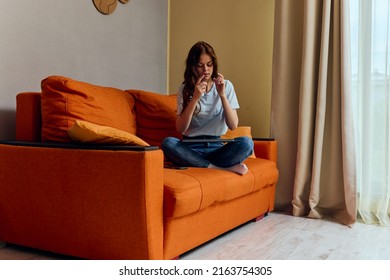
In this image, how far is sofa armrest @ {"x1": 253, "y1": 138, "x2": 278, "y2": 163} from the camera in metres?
2.97

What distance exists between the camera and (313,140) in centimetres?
307

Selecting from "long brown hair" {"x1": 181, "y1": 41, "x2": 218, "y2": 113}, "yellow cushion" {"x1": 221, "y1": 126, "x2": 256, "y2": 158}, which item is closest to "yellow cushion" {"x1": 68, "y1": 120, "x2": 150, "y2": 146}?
"long brown hair" {"x1": 181, "y1": 41, "x2": 218, "y2": 113}

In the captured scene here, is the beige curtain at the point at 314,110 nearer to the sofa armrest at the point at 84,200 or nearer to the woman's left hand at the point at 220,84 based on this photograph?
the woman's left hand at the point at 220,84

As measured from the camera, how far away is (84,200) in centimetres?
185

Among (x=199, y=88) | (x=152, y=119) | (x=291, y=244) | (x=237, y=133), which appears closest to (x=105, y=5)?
(x=152, y=119)

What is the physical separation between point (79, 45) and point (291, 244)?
68.8 inches

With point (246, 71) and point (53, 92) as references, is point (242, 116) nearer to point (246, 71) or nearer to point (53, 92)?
A: point (246, 71)

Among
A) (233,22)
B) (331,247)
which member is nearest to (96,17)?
(233,22)

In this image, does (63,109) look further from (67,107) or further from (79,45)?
(79,45)

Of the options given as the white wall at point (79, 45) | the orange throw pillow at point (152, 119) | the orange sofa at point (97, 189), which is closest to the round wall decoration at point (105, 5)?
the white wall at point (79, 45)

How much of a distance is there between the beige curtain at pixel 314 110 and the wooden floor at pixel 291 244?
247 millimetres

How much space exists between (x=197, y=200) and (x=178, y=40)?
86.8 inches

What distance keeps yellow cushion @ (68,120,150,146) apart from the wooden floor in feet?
1.90

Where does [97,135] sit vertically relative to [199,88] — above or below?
below
